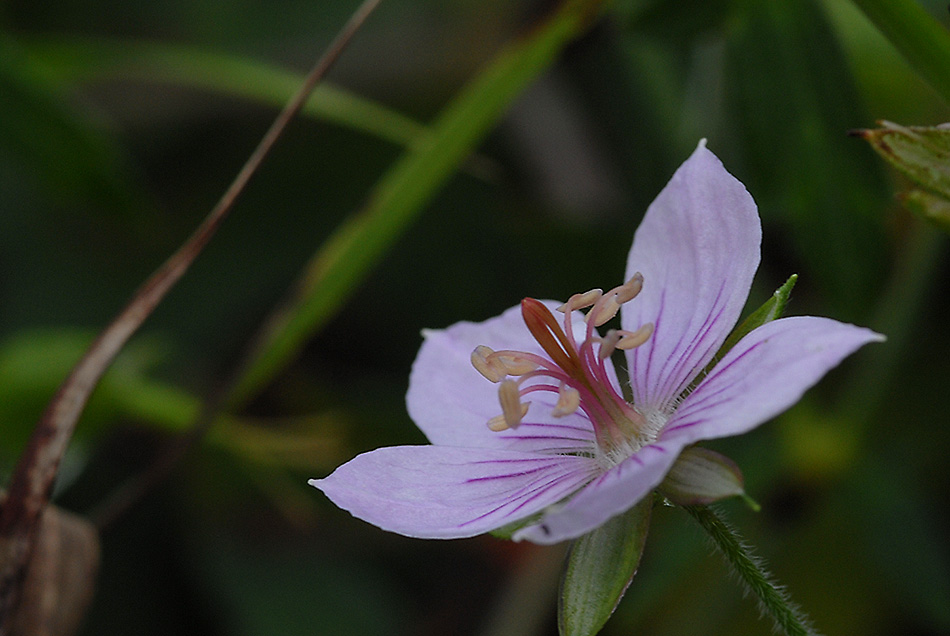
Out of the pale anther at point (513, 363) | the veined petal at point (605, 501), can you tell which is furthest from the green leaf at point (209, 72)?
the veined petal at point (605, 501)

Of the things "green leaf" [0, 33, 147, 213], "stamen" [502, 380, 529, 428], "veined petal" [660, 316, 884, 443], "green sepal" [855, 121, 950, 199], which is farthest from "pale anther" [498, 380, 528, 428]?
"green leaf" [0, 33, 147, 213]

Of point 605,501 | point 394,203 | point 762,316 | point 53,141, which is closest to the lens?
point 605,501

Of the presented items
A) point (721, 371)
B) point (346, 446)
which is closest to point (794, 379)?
point (721, 371)

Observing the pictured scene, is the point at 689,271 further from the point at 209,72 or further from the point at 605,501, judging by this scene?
the point at 209,72

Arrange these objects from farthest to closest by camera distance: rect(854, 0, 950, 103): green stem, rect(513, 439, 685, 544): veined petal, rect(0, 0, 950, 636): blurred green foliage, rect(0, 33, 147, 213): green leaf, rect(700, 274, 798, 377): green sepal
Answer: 1. rect(0, 33, 147, 213): green leaf
2. rect(0, 0, 950, 636): blurred green foliage
3. rect(854, 0, 950, 103): green stem
4. rect(700, 274, 798, 377): green sepal
5. rect(513, 439, 685, 544): veined petal

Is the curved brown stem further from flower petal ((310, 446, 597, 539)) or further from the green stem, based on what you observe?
the green stem

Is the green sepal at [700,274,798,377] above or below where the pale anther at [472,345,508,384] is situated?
below

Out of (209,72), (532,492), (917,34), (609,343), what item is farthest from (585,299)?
(209,72)
